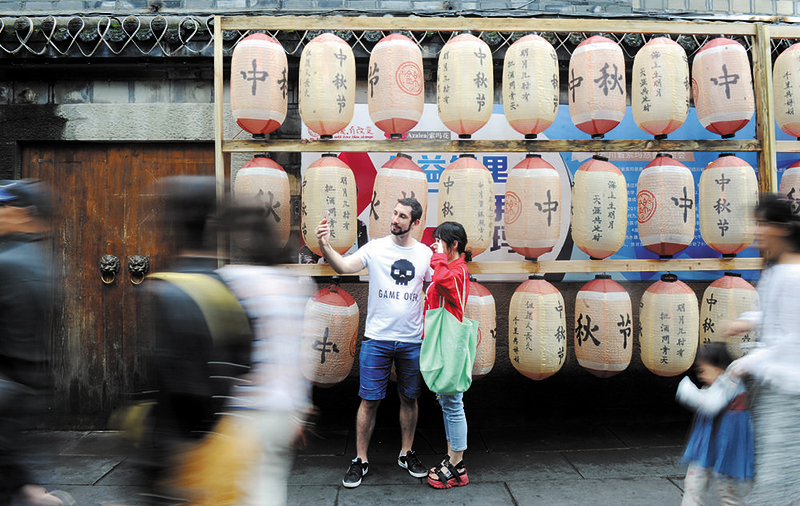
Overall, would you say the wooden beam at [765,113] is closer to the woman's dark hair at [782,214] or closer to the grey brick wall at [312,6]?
the grey brick wall at [312,6]

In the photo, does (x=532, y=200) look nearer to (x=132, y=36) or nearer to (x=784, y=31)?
(x=784, y=31)

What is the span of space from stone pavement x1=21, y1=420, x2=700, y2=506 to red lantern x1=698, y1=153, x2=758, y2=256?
209cm

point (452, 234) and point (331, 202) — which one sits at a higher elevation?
point (331, 202)

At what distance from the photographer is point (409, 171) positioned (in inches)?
151

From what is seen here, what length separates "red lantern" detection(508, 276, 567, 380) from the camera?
380 cm

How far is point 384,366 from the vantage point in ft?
12.6

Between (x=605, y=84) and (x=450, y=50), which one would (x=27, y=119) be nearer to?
(x=450, y=50)

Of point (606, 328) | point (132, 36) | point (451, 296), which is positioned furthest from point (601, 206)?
point (132, 36)

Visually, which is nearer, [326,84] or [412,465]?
[326,84]

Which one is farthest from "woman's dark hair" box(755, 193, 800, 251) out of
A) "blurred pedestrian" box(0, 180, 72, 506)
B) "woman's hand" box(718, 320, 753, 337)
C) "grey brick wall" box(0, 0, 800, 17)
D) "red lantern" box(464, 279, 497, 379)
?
"blurred pedestrian" box(0, 180, 72, 506)

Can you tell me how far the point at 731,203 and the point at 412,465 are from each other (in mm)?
3489

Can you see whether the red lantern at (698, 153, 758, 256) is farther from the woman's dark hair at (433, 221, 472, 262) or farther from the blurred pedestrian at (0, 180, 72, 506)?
the blurred pedestrian at (0, 180, 72, 506)

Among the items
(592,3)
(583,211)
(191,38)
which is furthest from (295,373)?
(592,3)

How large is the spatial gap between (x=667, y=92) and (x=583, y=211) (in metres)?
1.22
